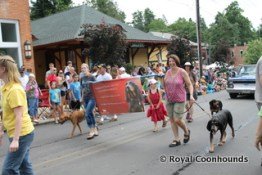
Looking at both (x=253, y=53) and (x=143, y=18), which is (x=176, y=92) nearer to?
(x=253, y=53)

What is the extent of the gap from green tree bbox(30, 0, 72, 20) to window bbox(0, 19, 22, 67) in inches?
1093

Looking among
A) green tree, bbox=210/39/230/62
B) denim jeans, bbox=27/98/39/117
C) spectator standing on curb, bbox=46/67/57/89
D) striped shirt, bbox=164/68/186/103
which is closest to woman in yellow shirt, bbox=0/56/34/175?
striped shirt, bbox=164/68/186/103

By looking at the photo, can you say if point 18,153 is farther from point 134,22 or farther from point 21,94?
point 134,22

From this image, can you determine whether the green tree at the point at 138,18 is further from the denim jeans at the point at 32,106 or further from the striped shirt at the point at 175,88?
the striped shirt at the point at 175,88

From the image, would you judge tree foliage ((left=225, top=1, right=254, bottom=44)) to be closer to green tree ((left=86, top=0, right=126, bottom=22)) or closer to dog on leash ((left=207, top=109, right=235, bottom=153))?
green tree ((left=86, top=0, right=126, bottom=22))

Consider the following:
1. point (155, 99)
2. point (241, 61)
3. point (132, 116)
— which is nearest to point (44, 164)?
point (155, 99)

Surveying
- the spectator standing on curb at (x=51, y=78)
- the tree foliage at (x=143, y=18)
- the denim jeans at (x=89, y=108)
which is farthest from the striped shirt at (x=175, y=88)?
the tree foliage at (x=143, y=18)

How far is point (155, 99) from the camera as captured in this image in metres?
11.2

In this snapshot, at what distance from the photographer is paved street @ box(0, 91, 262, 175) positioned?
22.9ft

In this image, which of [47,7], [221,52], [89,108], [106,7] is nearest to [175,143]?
[89,108]

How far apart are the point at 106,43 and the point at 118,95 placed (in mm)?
9622

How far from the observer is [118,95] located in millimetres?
10055

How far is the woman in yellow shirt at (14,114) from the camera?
4.75 m

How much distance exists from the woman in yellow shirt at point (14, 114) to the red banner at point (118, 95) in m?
5.09
